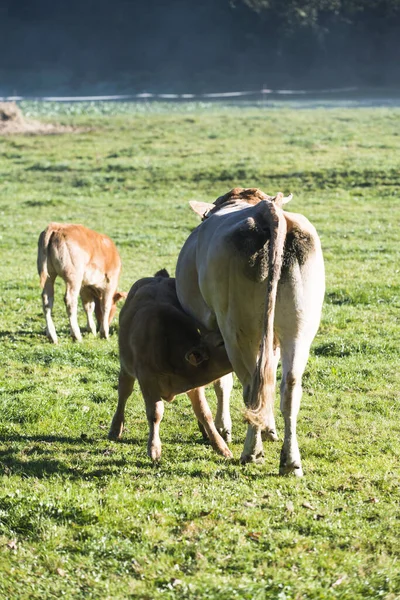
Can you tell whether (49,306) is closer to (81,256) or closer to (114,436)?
(81,256)

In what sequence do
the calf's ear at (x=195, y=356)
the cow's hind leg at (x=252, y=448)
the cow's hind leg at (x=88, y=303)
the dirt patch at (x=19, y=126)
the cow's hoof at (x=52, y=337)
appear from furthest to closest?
the dirt patch at (x=19, y=126) < the cow's hind leg at (x=88, y=303) < the cow's hoof at (x=52, y=337) < the cow's hind leg at (x=252, y=448) < the calf's ear at (x=195, y=356)

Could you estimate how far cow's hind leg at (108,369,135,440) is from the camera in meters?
7.61

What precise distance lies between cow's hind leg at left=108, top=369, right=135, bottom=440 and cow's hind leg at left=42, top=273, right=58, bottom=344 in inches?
143

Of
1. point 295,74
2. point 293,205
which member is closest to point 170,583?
point 293,205

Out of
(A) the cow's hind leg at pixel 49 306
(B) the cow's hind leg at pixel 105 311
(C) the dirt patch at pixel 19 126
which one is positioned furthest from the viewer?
(C) the dirt patch at pixel 19 126

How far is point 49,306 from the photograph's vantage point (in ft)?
37.9

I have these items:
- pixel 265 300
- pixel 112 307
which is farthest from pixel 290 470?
pixel 112 307

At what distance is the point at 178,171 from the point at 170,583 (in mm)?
23685

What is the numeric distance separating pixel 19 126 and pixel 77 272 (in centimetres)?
2975

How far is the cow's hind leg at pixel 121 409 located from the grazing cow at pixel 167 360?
22 cm

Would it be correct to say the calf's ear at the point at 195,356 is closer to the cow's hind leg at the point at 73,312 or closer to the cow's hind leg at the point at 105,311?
the cow's hind leg at the point at 73,312

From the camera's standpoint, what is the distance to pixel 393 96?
74.1m

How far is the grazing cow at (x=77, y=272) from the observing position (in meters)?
11.6

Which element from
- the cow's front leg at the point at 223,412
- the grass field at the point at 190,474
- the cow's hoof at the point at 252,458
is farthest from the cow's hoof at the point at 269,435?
the cow's hoof at the point at 252,458
